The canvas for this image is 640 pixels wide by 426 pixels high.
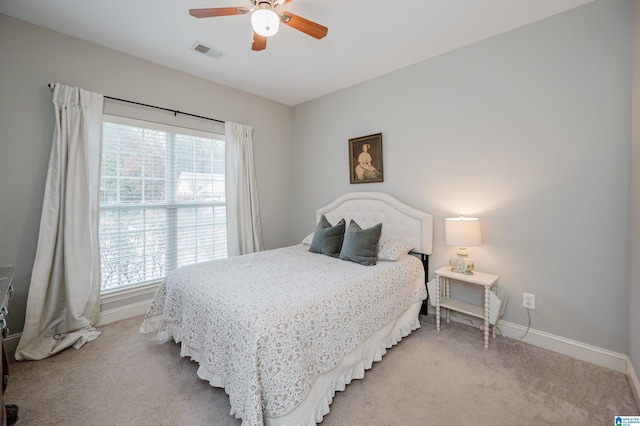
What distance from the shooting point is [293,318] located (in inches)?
57.4

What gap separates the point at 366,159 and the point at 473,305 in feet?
6.61

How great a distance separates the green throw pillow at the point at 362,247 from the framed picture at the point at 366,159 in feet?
3.03

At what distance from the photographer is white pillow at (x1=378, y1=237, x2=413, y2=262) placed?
2.63 meters

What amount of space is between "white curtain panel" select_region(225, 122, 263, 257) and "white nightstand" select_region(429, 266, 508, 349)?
240cm

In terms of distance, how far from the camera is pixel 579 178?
6.83 feet

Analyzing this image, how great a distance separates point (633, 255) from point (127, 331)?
4184mm

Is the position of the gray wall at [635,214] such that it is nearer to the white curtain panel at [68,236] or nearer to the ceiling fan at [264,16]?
the ceiling fan at [264,16]

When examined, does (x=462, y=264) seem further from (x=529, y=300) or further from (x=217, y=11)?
(x=217, y=11)

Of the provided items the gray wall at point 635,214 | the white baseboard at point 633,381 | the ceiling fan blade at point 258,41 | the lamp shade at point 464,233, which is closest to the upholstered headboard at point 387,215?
the lamp shade at point 464,233

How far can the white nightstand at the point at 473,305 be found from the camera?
224 centimetres

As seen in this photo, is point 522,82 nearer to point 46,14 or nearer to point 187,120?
point 187,120

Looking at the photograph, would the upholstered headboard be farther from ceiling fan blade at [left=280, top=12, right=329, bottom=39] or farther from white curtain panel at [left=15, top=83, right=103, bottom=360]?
white curtain panel at [left=15, top=83, right=103, bottom=360]

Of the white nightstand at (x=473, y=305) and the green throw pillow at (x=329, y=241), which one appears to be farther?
the green throw pillow at (x=329, y=241)

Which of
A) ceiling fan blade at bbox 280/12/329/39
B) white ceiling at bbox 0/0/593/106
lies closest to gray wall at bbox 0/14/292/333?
white ceiling at bbox 0/0/593/106
